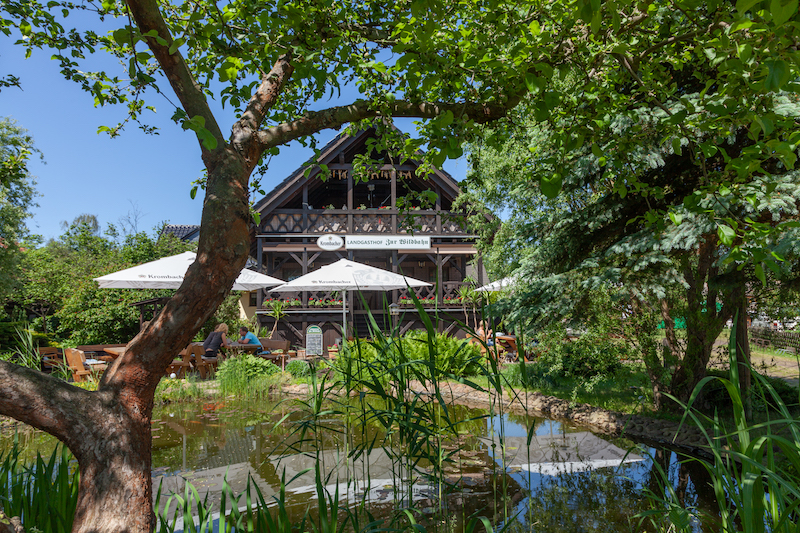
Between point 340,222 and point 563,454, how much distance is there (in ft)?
41.8

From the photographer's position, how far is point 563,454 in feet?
14.0

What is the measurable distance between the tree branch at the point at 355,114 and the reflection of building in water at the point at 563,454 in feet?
8.06

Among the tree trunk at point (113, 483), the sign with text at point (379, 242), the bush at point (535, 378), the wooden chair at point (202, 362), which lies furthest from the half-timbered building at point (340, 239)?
the tree trunk at point (113, 483)

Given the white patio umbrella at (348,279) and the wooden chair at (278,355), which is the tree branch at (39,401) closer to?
the white patio umbrella at (348,279)

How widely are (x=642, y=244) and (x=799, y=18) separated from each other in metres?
3.42

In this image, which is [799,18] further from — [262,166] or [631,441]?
[631,441]

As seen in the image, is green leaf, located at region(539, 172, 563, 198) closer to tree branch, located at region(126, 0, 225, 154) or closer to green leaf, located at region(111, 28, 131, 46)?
tree branch, located at region(126, 0, 225, 154)

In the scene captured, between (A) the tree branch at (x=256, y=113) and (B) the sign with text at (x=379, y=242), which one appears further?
(B) the sign with text at (x=379, y=242)

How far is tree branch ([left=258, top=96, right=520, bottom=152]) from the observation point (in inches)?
107

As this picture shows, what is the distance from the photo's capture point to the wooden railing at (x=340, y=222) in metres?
15.5

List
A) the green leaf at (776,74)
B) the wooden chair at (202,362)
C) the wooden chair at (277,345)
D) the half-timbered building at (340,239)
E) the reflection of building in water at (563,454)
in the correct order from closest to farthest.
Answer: the green leaf at (776,74) < the reflection of building in water at (563,454) < the wooden chair at (202,362) < the wooden chair at (277,345) < the half-timbered building at (340,239)

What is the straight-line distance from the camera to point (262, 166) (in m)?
4.11

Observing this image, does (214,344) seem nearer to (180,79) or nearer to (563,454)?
(563,454)

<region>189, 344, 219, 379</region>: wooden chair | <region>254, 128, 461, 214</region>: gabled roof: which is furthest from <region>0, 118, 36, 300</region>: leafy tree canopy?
<region>254, 128, 461, 214</region>: gabled roof
